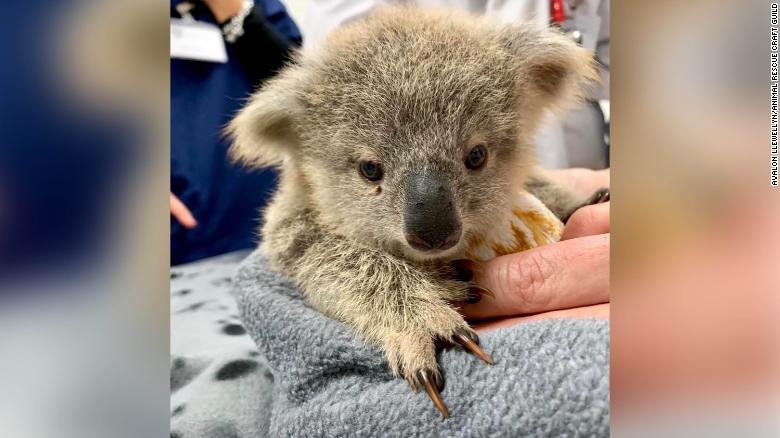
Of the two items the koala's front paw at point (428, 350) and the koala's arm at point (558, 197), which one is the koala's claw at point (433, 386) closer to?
the koala's front paw at point (428, 350)

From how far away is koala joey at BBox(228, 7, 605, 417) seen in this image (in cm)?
94

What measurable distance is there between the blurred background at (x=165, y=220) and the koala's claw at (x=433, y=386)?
25 cm

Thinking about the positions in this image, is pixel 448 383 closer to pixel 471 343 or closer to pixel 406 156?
pixel 471 343

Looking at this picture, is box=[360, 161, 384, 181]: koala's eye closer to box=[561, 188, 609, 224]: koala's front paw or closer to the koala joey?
the koala joey

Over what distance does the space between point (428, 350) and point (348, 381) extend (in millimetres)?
158

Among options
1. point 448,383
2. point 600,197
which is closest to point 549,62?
point 600,197

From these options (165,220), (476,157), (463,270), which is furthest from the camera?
(463,270)

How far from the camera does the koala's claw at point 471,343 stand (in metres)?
0.87

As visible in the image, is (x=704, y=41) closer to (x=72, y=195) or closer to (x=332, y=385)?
(x=332, y=385)

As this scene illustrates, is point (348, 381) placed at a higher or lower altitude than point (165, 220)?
lower

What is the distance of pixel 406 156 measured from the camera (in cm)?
94

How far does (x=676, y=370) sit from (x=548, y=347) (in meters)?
0.19

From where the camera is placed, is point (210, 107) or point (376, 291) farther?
point (210, 107)

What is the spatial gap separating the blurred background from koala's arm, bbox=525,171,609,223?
66 cm
